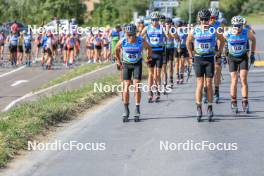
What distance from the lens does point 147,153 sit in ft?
35.2

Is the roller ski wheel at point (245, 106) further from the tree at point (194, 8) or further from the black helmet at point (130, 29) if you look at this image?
the tree at point (194, 8)

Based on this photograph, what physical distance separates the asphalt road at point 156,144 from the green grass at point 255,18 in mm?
64717

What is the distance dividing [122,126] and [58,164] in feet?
11.1

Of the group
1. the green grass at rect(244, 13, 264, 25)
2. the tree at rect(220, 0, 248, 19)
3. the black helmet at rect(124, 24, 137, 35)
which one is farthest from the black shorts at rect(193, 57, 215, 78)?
the green grass at rect(244, 13, 264, 25)

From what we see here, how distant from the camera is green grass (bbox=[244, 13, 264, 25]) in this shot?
79.9 meters

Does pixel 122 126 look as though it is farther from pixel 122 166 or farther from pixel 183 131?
pixel 122 166

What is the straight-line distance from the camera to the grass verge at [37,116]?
37.3 feet

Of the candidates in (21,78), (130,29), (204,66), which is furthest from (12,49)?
(204,66)

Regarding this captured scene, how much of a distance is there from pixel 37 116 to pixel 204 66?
3.37m

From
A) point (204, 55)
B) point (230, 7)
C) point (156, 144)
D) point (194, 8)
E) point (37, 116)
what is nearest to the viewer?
point (156, 144)

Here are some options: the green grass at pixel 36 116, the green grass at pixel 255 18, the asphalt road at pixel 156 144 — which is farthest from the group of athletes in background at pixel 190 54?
the green grass at pixel 255 18

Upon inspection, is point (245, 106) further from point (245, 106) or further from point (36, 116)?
point (36, 116)

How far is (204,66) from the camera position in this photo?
13867 mm

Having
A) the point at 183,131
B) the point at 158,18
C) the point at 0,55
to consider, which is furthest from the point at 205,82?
the point at 0,55
